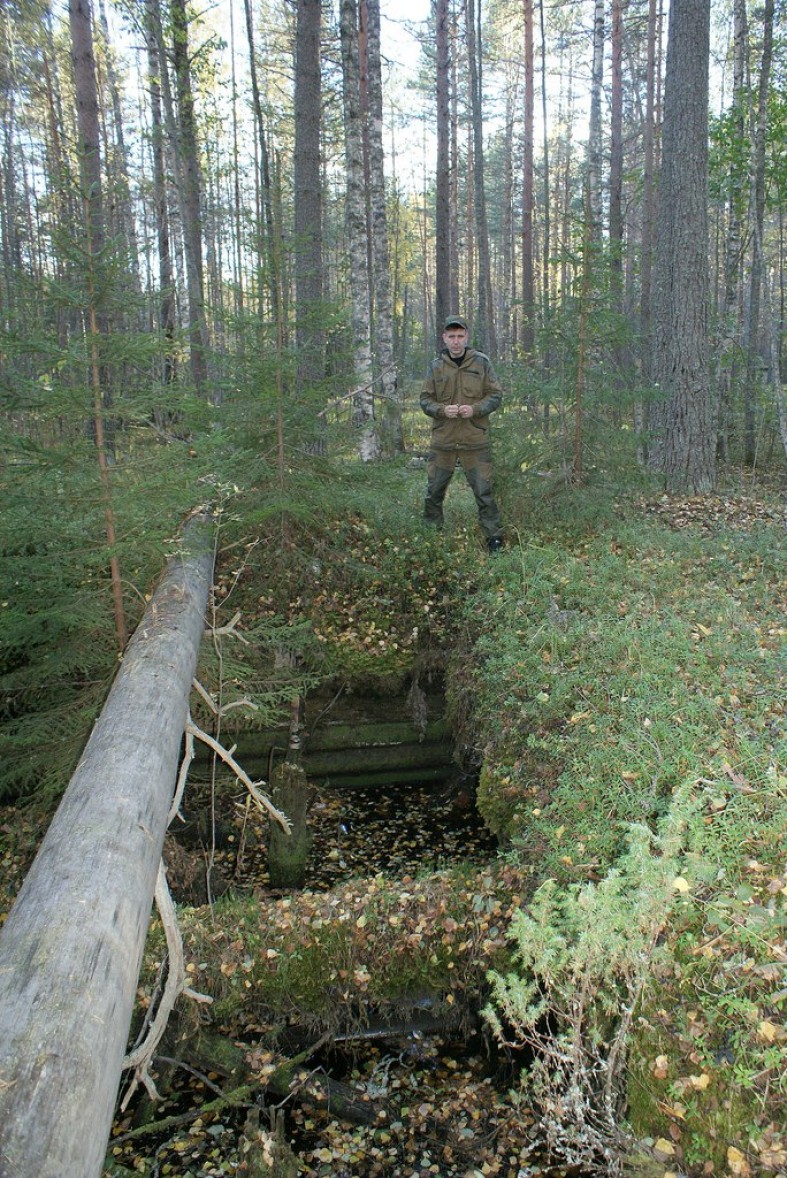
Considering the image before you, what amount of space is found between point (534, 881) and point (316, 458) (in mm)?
4557

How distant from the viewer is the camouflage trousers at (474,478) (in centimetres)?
792

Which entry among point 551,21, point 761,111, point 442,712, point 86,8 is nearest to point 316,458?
point 442,712

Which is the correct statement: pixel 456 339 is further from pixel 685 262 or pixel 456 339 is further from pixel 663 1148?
pixel 663 1148

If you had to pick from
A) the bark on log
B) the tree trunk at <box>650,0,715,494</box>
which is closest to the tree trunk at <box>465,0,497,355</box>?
the tree trunk at <box>650,0,715,494</box>

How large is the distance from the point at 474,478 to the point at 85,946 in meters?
6.32

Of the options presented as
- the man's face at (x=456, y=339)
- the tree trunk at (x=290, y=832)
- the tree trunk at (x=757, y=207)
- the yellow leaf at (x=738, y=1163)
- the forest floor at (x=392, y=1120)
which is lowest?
the forest floor at (x=392, y=1120)

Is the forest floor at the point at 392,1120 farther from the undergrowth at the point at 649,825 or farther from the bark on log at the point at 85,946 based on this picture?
the bark on log at the point at 85,946

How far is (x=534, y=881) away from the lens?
12.7 feet

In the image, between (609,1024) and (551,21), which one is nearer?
(609,1024)

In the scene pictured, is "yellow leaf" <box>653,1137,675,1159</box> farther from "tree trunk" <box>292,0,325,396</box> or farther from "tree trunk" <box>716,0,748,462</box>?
"tree trunk" <box>716,0,748,462</box>

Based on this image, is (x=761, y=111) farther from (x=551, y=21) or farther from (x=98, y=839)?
(x=551, y=21)

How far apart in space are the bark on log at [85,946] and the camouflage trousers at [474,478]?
4686mm

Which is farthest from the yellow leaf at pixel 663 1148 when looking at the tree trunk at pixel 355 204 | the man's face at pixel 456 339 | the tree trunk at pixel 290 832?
the tree trunk at pixel 355 204

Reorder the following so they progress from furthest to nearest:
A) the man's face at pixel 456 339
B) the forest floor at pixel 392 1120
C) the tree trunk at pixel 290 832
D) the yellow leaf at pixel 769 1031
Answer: the man's face at pixel 456 339 < the tree trunk at pixel 290 832 < the forest floor at pixel 392 1120 < the yellow leaf at pixel 769 1031
